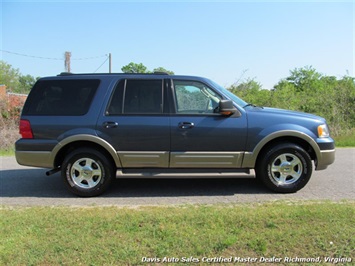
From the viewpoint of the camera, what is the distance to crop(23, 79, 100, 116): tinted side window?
5.25m

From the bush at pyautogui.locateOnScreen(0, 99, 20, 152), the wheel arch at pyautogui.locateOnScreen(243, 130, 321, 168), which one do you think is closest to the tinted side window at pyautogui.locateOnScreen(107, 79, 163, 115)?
the wheel arch at pyautogui.locateOnScreen(243, 130, 321, 168)

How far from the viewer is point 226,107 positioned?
196 inches

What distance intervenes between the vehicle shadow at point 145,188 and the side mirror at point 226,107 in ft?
4.05

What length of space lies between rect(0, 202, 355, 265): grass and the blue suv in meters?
0.98

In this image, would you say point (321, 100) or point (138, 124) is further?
point (321, 100)

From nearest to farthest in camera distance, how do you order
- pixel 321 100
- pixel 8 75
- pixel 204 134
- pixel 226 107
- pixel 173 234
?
pixel 173 234
pixel 226 107
pixel 204 134
pixel 321 100
pixel 8 75

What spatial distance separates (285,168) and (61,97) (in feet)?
12.9

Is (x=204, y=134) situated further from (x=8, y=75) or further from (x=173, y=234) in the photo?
(x=8, y=75)

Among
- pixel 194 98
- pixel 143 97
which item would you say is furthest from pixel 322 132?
pixel 143 97

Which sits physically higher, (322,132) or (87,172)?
(322,132)

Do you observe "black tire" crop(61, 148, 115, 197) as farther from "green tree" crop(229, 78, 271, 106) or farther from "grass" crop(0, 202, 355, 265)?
"green tree" crop(229, 78, 271, 106)

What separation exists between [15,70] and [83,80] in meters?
72.2

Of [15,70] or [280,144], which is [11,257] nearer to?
[280,144]

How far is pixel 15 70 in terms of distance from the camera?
68062 mm
